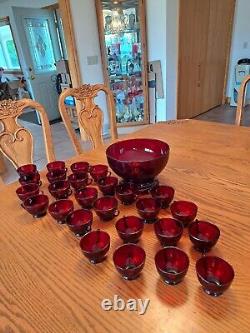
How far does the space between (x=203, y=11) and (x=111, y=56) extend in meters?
1.49

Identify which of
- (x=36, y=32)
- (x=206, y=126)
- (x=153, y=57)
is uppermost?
(x=36, y=32)

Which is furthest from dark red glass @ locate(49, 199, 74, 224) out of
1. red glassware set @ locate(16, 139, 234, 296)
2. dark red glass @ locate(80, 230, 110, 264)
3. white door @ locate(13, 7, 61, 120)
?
white door @ locate(13, 7, 61, 120)

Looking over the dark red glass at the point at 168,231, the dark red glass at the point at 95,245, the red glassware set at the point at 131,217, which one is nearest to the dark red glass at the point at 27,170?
the red glassware set at the point at 131,217

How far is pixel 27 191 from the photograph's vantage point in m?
0.82

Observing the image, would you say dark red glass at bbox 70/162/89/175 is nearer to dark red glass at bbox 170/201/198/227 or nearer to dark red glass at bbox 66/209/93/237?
dark red glass at bbox 66/209/93/237

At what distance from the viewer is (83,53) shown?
3.02 meters

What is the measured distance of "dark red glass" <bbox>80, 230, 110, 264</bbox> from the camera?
0.56m

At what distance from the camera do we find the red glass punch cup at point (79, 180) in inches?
33.3

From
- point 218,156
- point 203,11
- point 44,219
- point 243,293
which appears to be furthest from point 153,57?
point 243,293

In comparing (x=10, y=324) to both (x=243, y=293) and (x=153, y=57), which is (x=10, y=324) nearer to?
(x=243, y=293)

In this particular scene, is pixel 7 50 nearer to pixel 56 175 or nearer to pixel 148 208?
pixel 56 175

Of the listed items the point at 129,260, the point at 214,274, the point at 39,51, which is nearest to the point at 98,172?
the point at 129,260

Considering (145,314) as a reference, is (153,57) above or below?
above

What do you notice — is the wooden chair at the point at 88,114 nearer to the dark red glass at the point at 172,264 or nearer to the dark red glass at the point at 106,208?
the dark red glass at the point at 106,208
